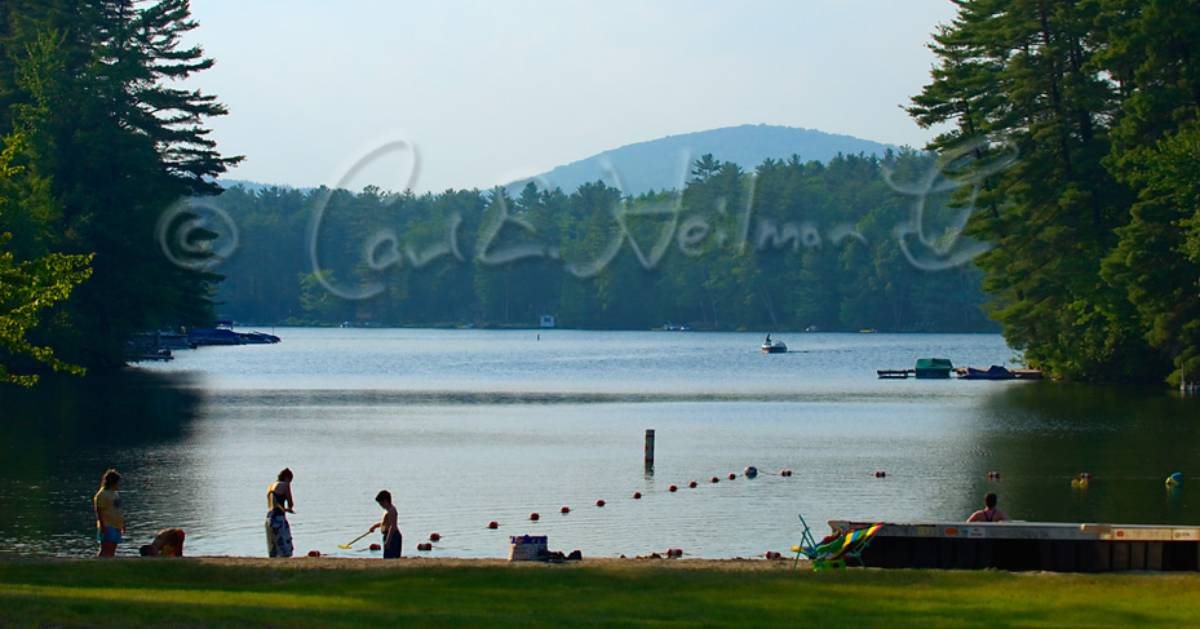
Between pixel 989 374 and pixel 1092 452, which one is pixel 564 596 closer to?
pixel 1092 452

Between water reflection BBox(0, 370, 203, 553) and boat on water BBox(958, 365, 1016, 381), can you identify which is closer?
water reflection BBox(0, 370, 203, 553)

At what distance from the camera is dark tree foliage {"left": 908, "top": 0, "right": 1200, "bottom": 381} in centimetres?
8988

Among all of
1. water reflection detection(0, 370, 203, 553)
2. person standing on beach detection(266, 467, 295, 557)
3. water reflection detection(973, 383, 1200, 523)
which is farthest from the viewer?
water reflection detection(973, 383, 1200, 523)

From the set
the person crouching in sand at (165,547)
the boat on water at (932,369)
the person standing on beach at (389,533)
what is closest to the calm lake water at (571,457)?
the person standing on beach at (389,533)

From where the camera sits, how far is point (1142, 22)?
89.9 meters

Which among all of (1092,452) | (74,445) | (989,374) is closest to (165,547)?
(74,445)

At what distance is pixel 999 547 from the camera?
99.1ft

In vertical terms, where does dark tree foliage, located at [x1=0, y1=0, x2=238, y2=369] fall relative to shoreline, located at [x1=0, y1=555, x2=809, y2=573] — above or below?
above

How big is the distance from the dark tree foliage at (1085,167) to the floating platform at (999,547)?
194 feet

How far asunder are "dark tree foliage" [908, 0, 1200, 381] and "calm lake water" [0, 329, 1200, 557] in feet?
14.1

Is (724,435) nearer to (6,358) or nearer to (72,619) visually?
(6,358)

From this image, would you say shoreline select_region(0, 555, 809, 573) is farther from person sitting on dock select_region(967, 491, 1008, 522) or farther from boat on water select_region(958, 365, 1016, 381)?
boat on water select_region(958, 365, 1016, 381)

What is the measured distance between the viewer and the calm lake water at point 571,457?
42000mm

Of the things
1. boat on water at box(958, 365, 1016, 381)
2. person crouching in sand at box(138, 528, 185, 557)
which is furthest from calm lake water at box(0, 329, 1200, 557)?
boat on water at box(958, 365, 1016, 381)
